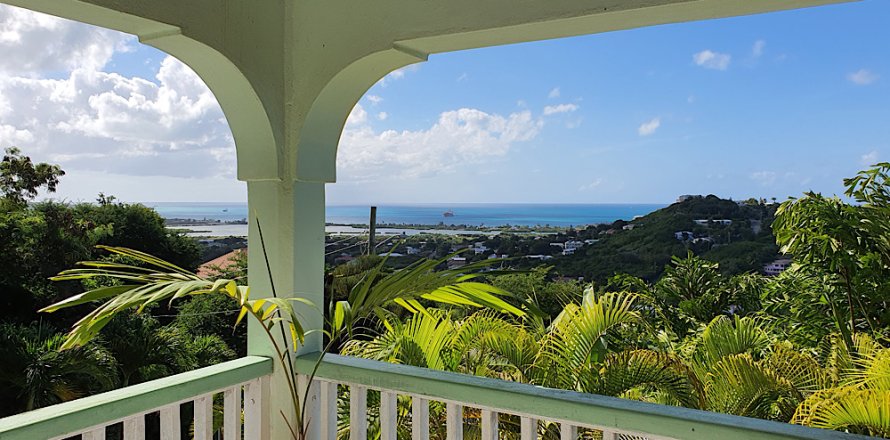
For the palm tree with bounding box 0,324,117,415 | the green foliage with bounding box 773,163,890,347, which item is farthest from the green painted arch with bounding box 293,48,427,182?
the palm tree with bounding box 0,324,117,415

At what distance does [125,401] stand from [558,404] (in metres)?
1.26

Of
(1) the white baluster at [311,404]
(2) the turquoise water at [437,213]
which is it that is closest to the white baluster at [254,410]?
(1) the white baluster at [311,404]

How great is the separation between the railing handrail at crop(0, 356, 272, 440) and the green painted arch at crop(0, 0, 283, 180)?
713mm

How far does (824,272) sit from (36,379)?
274 inches

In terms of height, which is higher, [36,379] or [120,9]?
[120,9]

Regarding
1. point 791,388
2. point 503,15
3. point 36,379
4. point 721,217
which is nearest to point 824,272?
point 791,388

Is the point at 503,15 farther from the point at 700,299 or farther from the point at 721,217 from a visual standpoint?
the point at 721,217

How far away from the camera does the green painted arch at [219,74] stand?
1.90 meters

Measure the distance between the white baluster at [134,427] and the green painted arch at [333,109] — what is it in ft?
3.22

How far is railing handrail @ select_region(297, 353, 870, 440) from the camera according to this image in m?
1.73

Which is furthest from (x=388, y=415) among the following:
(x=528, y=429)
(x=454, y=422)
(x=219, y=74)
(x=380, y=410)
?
(x=219, y=74)

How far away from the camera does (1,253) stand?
21.7 feet

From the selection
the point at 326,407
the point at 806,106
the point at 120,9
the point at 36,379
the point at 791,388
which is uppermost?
the point at 806,106

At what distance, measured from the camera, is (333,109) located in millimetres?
2559
